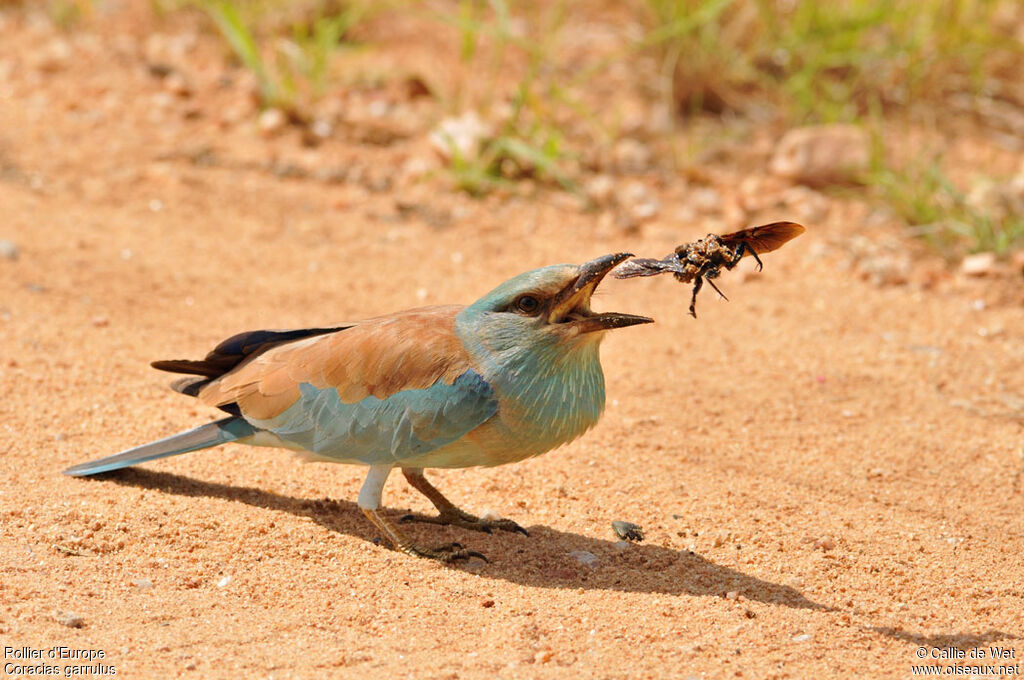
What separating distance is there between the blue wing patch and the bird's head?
7.5 inches

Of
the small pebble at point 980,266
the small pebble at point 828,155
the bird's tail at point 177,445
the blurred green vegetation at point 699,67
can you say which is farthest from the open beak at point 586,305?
the small pebble at point 828,155

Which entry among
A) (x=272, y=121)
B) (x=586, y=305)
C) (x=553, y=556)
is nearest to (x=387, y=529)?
(x=553, y=556)

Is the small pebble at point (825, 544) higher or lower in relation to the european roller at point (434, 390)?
lower

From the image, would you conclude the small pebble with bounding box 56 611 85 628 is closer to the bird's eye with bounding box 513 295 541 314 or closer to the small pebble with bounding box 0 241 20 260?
the bird's eye with bounding box 513 295 541 314

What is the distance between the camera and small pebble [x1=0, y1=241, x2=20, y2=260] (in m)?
6.11

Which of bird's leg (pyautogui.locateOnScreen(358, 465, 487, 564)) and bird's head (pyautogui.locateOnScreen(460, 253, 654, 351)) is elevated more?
bird's head (pyautogui.locateOnScreen(460, 253, 654, 351))

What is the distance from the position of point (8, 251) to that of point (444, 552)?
11.4 ft

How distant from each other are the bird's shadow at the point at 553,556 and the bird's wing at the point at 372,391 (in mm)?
357

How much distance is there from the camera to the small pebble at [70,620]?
3.33 m

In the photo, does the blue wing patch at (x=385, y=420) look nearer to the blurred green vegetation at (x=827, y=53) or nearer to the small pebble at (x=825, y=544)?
the small pebble at (x=825, y=544)

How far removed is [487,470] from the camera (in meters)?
4.82

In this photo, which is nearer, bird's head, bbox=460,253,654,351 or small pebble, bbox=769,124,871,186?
bird's head, bbox=460,253,654,351

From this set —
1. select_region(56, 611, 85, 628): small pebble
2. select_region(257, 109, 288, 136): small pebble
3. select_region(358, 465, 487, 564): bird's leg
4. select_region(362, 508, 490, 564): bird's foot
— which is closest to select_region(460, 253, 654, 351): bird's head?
select_region(358, 465, 487, 564): bird's leg

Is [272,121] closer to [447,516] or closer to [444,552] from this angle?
[447,516]
